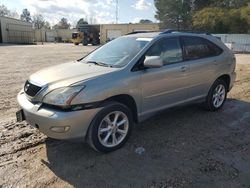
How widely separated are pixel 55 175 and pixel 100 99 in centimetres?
113

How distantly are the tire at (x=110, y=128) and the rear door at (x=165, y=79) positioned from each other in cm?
44

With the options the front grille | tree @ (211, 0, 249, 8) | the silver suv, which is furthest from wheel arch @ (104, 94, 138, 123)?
tree @ (211, 0, 249, 8)

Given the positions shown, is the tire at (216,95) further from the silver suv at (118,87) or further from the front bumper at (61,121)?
the front bumper at (61,121)

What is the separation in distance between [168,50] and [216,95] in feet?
6.23

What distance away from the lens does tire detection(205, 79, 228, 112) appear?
5863mm

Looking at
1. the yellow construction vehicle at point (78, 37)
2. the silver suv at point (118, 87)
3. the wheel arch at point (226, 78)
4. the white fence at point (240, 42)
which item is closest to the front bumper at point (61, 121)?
the silver suv at point (118, 87)

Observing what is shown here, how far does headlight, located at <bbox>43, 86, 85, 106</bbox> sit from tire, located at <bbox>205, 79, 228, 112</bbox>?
324 centimetres

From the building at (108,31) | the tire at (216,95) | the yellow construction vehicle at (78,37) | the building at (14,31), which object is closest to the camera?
the tire at (216,95)

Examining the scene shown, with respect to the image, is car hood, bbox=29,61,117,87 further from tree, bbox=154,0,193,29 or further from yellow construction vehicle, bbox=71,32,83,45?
yellow construction vehicle, bbox=71,32,83,45

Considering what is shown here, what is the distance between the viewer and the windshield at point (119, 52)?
443 cm

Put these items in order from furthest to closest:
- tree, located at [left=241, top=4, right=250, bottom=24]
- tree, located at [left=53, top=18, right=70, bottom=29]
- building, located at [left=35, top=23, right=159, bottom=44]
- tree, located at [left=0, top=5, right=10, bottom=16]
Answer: tree, located at [left=53, top=18, right=70, bottom=29] < tree, located at [left=0, top=5, right=10, bottom=16] < building, located at [left=35, top=23, right=159, bottom=44] < tree, located at [left=241, top=4, right=250, bottom=24]

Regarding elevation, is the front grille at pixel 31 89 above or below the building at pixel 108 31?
below

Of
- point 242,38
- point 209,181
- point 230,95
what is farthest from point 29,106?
point 242,38

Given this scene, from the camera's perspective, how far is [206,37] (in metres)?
5.83
